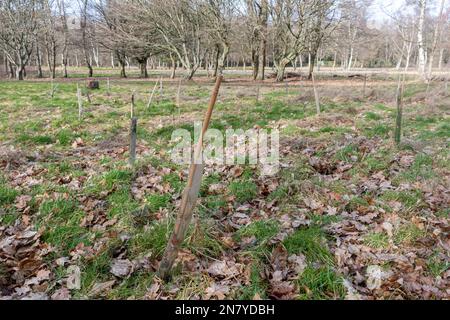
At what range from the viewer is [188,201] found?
2.80 m

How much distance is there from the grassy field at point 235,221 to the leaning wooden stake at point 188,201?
0.61 ft

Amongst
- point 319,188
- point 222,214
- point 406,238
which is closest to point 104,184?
point 222,214

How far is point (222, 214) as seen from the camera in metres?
4.30

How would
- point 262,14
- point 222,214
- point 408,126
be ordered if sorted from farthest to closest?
point 262,14 < point 408,126 < point 222,214

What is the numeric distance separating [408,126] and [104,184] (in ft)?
24.8

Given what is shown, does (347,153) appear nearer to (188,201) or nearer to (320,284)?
(320,284)

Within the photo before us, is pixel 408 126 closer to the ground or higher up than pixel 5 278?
higher up

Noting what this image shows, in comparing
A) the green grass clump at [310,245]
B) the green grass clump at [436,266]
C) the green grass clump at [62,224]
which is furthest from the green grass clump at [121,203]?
the green grass clump at [436,266]

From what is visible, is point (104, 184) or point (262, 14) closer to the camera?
point (104, 184)

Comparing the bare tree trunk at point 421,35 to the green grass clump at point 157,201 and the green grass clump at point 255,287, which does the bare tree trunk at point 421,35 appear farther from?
the green grass clump at point 255,287

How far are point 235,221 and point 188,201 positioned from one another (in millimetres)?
1467

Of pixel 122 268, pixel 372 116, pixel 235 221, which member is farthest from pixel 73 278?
pixel 372 116

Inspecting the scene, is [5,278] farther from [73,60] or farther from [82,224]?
[73,60]

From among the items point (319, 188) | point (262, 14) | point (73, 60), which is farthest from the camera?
point (73, 60)
